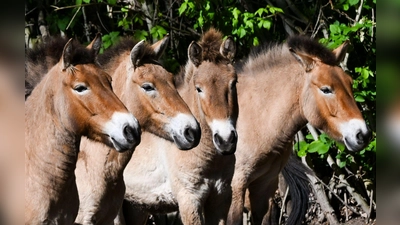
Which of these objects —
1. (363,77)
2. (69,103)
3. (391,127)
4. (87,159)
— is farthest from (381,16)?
(363,77)

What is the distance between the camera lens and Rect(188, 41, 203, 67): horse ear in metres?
6.25

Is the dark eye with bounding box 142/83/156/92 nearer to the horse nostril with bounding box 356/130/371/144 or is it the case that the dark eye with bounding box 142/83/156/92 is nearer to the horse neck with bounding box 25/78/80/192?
the horse neck with bounding box 25/78/80/192

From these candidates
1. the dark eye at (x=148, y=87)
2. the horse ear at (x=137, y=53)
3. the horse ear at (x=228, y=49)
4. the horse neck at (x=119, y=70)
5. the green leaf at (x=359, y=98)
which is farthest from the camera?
the green leaf at (x=359, y=98)

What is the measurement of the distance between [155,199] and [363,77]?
3.35 m

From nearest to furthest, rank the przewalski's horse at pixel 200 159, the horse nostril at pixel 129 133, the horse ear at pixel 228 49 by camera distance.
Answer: the horse nostril at pixel 129 133
the przewalski's horse at pixel 200 159
the horse ear at pixel 228 49

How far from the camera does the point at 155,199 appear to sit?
648cm

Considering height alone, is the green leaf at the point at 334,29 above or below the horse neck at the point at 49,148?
below

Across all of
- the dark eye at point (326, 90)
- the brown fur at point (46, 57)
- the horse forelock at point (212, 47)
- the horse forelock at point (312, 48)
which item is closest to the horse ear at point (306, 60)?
the horse forelock at point (312, 48)

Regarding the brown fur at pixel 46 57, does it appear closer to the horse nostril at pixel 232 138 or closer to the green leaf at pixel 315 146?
the horse nostril at pixel 232 138

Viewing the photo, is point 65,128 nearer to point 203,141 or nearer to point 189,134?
point 189,134

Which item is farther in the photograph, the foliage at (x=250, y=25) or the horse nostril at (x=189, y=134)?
the foliage at (x=250, y=25)

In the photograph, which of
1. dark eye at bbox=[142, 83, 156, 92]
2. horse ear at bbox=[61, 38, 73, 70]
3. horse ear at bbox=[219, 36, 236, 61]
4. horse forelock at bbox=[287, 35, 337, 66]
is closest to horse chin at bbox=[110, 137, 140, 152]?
horse ear at bbox=[61, 38, 73, 70]

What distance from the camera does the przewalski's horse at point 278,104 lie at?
262 inches

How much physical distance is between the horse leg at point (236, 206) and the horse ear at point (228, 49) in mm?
1342
